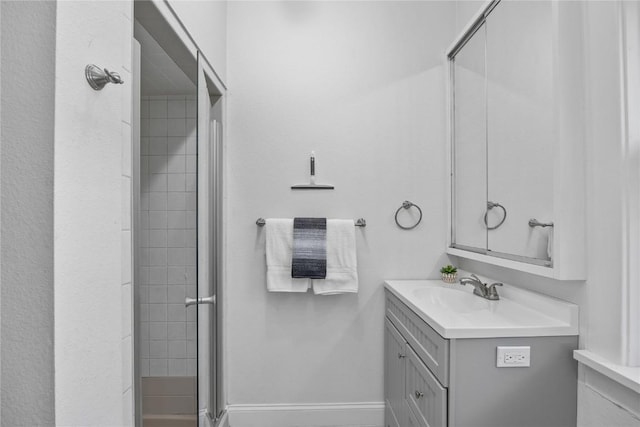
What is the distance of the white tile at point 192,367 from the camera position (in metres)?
1.45

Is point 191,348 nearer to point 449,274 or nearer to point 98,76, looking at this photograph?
point 98,76

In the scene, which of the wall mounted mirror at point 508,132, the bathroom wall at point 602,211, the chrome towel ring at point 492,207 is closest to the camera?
the bathroom wall at point 602,211

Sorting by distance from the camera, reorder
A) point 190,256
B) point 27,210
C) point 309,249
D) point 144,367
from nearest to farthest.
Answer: point 27,210
point 144,367
point 190,256
point 309,249

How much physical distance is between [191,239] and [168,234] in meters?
A: 0.15

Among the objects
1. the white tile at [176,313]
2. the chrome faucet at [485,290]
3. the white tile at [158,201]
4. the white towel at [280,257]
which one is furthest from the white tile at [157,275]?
the chrome faucet at [485,290]

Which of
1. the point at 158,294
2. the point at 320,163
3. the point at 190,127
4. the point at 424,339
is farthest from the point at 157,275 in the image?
the point at 320,163

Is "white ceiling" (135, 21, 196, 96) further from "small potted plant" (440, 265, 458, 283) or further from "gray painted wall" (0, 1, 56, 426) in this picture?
"small potted plant" (440, 265, 458, 283)

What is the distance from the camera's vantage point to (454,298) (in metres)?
1.83

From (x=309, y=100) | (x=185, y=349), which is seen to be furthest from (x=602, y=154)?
(x=185, y=349)

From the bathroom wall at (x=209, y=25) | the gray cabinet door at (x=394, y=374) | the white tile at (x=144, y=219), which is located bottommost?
the gray cabinet door at (x=394, y=374)

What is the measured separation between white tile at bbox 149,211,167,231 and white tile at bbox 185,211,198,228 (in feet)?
0.43

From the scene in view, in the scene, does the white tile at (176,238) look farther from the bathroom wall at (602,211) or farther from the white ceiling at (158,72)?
the bathroom wall at (602,211)

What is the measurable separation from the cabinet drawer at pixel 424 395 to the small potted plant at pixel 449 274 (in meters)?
0.61

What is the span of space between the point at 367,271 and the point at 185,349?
3.63 ft
